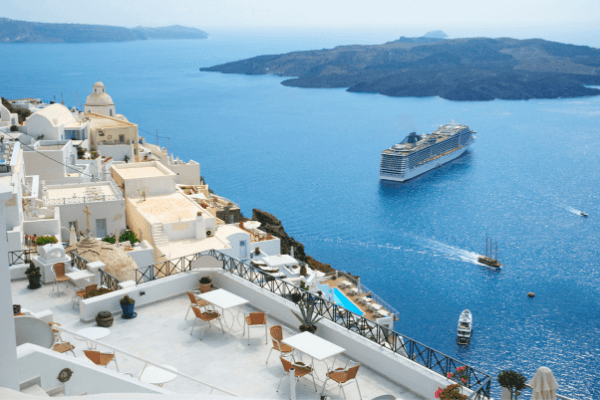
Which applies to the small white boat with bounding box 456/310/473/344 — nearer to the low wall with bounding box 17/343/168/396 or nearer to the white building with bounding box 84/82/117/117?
the low wall with bounding box 17/343/168/396

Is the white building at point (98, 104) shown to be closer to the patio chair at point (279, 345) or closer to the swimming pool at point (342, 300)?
the swimming pool at point (342, 300)

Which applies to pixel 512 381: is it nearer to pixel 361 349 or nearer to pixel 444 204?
pixel 361 349

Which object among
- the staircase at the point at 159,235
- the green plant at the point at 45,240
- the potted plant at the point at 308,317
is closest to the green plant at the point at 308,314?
the potted plant at the point at 308,317

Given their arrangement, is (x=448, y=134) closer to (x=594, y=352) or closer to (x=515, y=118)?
(x=515, y=118)

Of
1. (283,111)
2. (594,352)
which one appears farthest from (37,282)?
(283,111)

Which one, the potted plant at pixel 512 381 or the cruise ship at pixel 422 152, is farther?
the cruise ship at pixel 422 152

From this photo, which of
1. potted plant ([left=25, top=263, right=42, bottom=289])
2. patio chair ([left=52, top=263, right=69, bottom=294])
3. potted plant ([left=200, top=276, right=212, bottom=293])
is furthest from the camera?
potted plant ([left=25, top=263, right=42, bottom=289])

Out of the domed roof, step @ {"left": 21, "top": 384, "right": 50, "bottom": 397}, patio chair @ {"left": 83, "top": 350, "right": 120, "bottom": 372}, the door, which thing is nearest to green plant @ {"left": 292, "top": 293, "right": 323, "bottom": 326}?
patio chair @ {"left": 83, "top": 350, "right": 120, "bottom": 372}
